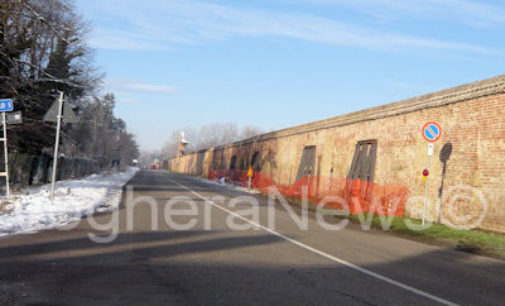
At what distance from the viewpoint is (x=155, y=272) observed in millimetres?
6738

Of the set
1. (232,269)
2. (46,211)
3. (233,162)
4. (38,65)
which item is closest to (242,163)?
(233,162)

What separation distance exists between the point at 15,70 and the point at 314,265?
60.0 ft

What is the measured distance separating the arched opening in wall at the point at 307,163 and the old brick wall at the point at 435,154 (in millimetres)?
428

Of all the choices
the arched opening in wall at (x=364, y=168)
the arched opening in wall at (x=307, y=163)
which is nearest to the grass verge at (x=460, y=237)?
the arched opening in wall at (x=364, y=168)

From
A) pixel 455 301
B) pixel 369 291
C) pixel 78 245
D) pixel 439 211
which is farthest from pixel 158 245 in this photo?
pixel 439 211

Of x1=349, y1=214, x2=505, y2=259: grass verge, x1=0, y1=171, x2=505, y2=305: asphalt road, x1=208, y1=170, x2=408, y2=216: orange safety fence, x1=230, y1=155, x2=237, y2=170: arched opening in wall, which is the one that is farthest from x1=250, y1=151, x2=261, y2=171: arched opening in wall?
x1=0, y1=171, x2=505, y2=305: asphalt road

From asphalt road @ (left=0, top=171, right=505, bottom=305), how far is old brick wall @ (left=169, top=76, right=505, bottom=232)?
3.72 meters

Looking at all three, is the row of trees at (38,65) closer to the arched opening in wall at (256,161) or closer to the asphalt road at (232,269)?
the asphalt road at (232,269)

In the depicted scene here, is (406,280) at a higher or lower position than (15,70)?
lower

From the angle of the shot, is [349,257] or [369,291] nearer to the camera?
[369,291]

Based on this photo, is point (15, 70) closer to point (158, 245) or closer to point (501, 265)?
point (158, 245)

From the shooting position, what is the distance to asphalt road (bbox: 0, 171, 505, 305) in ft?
Result: 18.4

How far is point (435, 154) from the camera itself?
16344mm

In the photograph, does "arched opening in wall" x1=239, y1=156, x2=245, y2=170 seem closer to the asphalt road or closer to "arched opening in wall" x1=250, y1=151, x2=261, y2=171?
"arched opening in wall" x1=250, y1=151, x2=261, y2=171
